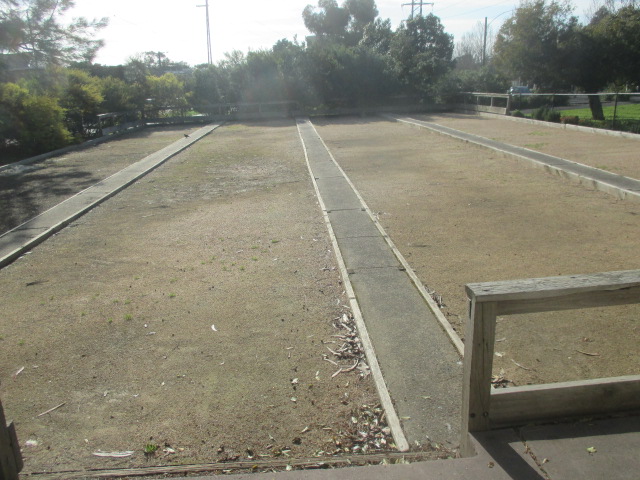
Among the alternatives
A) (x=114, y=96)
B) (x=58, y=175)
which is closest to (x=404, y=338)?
(x=58, y=175)

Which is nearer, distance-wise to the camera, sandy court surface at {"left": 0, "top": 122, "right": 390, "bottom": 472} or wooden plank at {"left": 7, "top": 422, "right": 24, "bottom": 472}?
wooden plank at {"left": 7, "top": 422, "right": 24, "bottom": 472}

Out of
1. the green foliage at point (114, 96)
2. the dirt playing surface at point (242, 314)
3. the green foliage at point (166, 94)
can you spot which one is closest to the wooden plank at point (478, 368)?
the dirt playing surface at point (242, 314)

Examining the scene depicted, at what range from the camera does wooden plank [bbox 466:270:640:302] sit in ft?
7.76

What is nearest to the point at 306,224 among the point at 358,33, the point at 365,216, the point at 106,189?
the point at 365,216

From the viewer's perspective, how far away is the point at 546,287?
2398 mm

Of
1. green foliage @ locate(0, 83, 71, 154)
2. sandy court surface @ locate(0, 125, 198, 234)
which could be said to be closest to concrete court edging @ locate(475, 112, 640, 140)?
sandy court surface @ locate(0, 125, 198, 234)

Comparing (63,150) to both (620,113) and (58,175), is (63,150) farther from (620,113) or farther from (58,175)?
(620,113)

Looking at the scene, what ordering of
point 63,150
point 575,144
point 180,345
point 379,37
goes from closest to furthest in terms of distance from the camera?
1. point 180,345
2. point 575,144
3. point 63,150
4. point 379,37

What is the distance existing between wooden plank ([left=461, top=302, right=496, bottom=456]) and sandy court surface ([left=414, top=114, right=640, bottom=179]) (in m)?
9.72

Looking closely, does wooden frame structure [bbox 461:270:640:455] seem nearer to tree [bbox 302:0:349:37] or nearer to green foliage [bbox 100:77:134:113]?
green foliage [bbox 100:77:134:113]

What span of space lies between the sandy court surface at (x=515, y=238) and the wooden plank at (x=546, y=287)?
1.50m

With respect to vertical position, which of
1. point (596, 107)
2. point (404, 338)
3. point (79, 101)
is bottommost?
point (404, 338)

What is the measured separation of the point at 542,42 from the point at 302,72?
16223 millimetres

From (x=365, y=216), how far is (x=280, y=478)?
6221 millimetres
